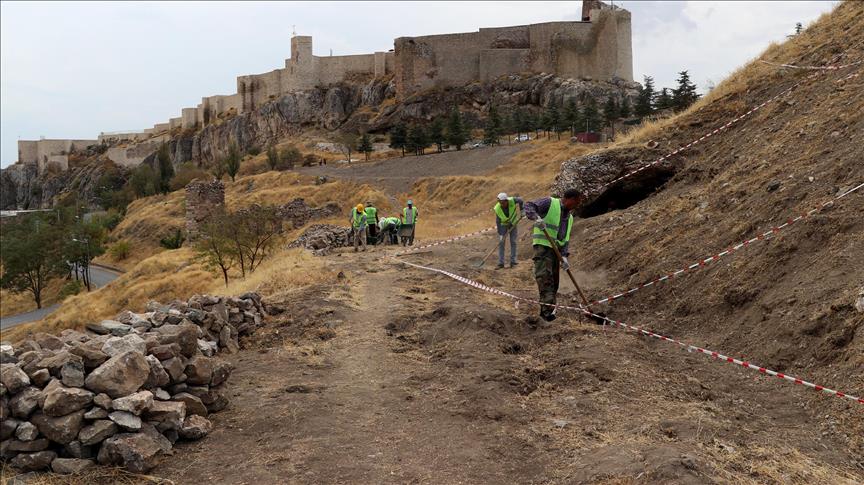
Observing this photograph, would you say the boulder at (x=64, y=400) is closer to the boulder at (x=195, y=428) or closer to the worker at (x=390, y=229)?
the boulder at (x=195, y=428)

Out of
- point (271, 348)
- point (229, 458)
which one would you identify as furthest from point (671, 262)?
point (229, 458)

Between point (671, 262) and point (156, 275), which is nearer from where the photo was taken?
point (671, 262)

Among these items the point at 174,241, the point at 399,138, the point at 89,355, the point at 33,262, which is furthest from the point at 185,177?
the point at 89,355

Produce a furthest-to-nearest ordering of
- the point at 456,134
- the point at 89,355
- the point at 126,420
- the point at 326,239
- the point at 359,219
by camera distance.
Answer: the point at 456,134
the point at 326,239
the point at 359,219
the point at 89,355
the point at 126,420

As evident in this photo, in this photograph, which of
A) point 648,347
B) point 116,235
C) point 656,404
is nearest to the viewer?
point 656,404

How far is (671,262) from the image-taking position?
31.6 ft

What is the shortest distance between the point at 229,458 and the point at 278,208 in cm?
3367

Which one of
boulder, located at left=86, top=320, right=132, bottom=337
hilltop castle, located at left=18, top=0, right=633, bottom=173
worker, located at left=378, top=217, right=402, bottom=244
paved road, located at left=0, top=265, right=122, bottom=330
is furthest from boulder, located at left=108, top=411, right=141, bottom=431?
hilltop castle, located at left=18, top=0, right=633, bottom=173

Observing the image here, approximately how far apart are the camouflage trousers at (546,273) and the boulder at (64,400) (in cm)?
→ 535

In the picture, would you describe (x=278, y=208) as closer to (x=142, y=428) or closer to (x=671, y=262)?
(x=671, y=262)

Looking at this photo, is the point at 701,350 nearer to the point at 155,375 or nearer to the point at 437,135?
the point at 155,375

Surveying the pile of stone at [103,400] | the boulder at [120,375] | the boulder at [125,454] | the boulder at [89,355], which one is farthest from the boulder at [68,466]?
the boulder at [89,355]

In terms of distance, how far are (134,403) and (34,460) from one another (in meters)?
0.71

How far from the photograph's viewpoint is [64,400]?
195 inches
